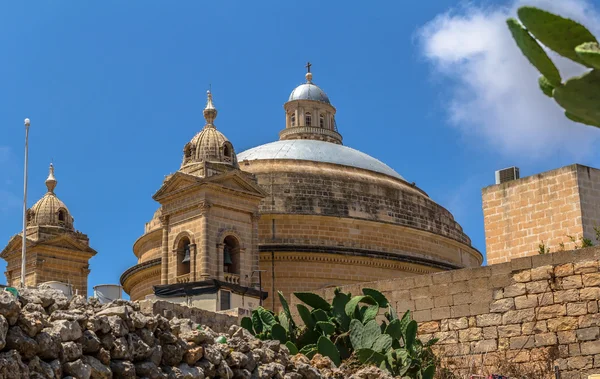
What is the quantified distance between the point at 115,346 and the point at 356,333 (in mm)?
A: 4121

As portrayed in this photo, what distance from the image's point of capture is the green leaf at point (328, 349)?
37.0 ft

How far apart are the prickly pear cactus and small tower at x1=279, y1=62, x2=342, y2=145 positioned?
38343 millimetres

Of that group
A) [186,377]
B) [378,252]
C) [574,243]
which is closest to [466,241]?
[378,252]

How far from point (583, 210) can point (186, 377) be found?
9576 mm

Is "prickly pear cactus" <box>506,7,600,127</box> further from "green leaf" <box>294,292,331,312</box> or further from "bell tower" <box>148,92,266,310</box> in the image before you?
"bell tower" <box>148,92,266,310</box>

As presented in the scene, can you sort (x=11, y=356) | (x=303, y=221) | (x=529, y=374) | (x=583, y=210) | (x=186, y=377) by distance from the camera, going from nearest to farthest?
(x=11, y=356)
(x=186, y=377)
(x=529, y=374)
(x=583, y=210)
(x=303, y=221)

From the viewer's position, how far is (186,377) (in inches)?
335

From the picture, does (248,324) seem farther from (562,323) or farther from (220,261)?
(220,261)

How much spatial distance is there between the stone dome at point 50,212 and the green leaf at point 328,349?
28.8 meters

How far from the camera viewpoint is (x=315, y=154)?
40625 mm

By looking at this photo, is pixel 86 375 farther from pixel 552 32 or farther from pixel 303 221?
pixel 303 221

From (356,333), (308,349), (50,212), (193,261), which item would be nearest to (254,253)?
(193,261)

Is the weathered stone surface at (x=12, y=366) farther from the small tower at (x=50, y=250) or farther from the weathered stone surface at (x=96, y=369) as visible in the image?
the small tower at (x=50, y=250)

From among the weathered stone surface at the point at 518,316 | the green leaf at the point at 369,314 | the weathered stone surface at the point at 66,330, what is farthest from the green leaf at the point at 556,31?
the weathered stone surface at the point at 518,316
